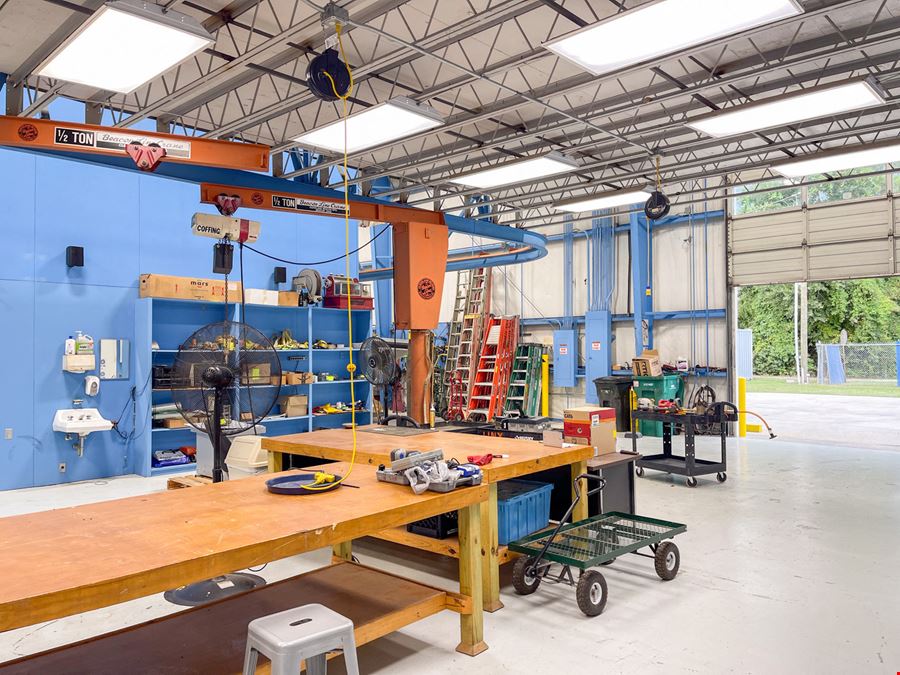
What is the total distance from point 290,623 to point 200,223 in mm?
3612

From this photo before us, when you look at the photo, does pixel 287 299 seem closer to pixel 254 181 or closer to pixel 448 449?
pixel 254 181

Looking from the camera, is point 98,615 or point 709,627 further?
point 98,615

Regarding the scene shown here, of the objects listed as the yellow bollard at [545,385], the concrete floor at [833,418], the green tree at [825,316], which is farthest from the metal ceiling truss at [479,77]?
the green tree at [825,316]

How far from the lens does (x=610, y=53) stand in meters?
4.48

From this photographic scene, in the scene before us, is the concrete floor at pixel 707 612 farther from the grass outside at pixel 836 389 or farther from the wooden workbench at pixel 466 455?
the grass outside at pixel 836 389

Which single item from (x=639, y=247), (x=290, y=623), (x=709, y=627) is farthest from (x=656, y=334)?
(x=290, y=623)

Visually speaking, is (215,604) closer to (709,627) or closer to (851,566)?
(709,627)

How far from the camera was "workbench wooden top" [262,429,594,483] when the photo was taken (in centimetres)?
354

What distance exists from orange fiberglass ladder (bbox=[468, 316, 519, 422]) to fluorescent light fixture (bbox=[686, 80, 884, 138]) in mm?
7212

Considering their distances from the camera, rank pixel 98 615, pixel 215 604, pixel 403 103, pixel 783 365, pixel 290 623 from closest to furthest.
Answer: pixel 290 623 < pixel 215 604 < pixel 98 615 < pixel 403 103 < pixel 783 365

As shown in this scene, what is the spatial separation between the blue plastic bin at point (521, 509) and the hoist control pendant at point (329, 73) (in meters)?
2.75

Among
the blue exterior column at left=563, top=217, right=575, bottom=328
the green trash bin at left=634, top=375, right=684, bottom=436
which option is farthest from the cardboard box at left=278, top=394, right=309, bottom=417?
the blue exterior column at left=563, top=217, right=575, bottom=328

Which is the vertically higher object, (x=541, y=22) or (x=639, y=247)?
(x=541, y=22)

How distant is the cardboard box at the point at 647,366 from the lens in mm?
10773
